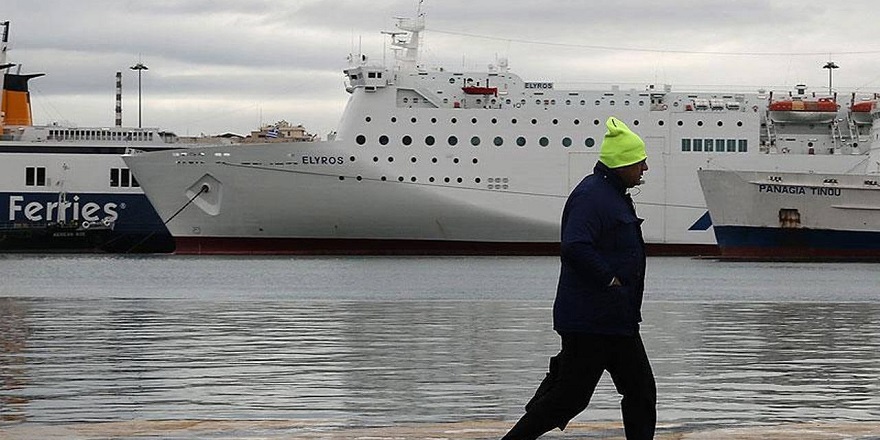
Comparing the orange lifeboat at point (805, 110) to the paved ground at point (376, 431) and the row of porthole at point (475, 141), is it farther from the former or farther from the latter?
the paved ground at point (376, 431)

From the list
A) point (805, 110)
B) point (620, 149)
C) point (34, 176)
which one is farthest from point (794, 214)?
point (620, 149)

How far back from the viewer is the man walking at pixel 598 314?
7.50m

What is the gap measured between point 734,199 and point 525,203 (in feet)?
28.4

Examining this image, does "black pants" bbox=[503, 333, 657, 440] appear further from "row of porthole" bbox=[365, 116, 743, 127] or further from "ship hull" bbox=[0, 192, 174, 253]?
"ship hull" bbox=[0, 192, 174, 253]

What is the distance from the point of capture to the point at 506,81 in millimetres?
63875

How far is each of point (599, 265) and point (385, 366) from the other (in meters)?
5.04

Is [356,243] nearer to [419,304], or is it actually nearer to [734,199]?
[734,199]

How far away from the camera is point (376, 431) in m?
8.30

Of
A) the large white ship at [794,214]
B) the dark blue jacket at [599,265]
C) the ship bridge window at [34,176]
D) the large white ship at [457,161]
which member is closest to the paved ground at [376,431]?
the dark blue jacket at [599,265]

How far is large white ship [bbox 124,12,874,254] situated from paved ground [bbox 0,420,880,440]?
52.3 metres

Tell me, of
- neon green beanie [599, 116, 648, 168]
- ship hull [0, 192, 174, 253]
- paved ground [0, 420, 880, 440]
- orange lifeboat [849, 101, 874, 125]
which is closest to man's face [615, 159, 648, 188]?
neon green beanie [599, 116, 648, 168]

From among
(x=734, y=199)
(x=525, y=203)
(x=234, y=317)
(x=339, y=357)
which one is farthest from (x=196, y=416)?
(x=525, y=203)

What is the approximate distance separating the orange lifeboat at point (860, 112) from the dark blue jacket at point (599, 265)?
2284 inches

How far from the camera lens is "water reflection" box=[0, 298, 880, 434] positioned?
9.36 metres
